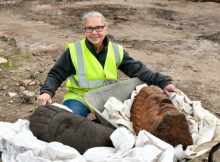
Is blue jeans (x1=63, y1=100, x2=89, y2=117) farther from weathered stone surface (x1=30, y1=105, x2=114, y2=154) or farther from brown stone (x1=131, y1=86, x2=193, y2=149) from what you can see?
brown stone (x1=131, y1=86, x2=193, y2=149)

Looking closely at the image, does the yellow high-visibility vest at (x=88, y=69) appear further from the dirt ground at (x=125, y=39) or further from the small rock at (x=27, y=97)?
the small rock at (x=27, y=97)

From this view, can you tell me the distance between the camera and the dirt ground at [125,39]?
6.46 metres

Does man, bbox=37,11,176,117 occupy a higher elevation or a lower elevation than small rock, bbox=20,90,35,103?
higher

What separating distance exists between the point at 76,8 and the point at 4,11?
2116 millimetres

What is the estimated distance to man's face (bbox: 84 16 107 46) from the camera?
13.1 feet

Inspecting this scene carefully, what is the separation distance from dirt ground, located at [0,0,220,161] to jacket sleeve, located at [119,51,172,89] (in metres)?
1.82

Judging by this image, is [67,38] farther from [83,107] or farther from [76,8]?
[83,107]

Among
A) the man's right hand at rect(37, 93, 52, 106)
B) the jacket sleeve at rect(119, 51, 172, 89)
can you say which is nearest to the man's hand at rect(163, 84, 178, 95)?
the jacket sleeve at rect(119, 51, 172, 89)

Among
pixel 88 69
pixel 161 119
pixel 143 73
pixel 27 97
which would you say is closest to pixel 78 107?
pixel 88 69

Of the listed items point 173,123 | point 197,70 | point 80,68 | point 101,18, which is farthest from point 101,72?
point 197,70

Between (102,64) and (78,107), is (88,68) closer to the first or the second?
(102,64)

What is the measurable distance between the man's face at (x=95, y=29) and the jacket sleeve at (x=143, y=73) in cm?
39

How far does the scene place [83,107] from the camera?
13.6 ft

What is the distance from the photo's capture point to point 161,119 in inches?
120
